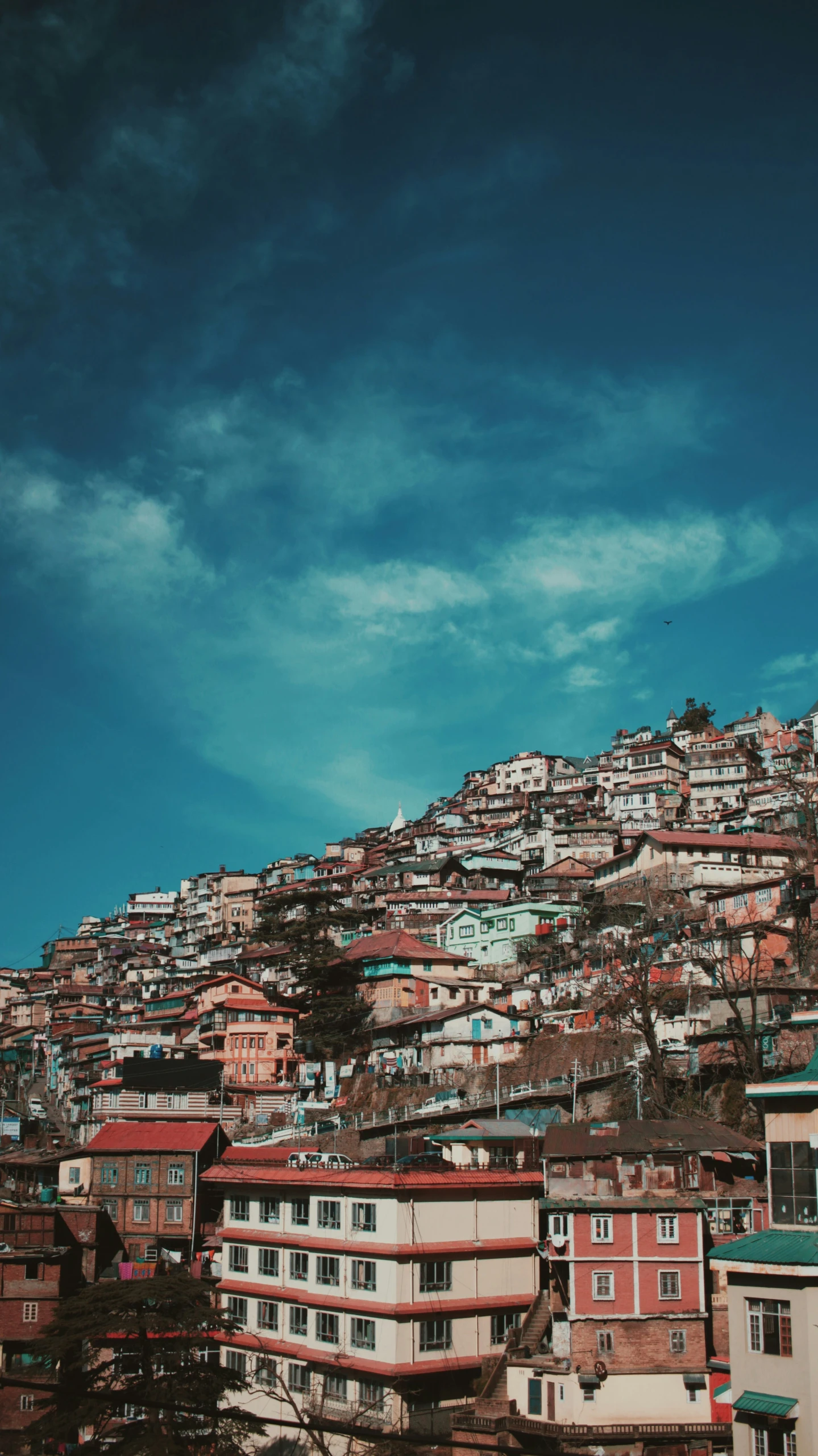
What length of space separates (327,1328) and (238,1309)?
4889mm

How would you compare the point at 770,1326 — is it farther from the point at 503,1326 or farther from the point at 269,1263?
the point at 269,1263

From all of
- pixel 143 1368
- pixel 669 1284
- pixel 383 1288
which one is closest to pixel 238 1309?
pixel 383 1288

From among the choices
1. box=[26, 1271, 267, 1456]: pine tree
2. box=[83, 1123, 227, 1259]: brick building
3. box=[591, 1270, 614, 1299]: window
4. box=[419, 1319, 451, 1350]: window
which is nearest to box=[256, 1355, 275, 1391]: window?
box=[26, 1271, 267, 1456]: pine tree

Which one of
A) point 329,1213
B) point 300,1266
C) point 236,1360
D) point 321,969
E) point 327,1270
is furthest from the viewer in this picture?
point 321,969

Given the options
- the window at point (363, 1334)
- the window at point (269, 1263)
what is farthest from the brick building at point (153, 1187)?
the window at point (363, 1334)

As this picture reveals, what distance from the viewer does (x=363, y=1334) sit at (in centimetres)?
3083

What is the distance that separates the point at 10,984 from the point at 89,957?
29.5 ft

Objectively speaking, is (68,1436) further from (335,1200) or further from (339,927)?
(339,927)

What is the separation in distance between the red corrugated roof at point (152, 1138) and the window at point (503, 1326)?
17576 millimetres

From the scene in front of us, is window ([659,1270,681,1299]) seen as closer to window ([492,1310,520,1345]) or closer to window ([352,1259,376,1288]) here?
window ([492,1310,520,1345])

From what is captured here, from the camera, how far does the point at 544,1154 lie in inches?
1302

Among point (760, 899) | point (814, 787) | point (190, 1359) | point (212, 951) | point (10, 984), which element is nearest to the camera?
point (190, 1359)

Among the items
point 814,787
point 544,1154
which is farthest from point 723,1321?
point 814,787

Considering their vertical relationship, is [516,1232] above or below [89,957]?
below
